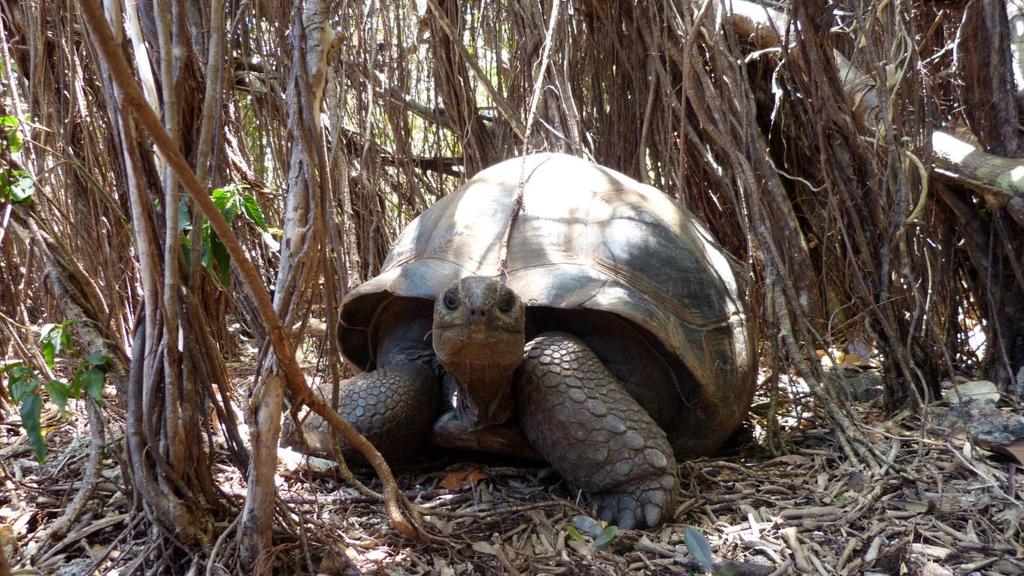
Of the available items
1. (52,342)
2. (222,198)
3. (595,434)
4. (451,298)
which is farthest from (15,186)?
(595,434)

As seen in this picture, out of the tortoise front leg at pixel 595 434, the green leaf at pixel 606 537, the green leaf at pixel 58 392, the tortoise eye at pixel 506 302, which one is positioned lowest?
the green leaf at pixel 606 537

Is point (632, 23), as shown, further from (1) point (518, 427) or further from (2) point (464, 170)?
(1) point (518, 427)

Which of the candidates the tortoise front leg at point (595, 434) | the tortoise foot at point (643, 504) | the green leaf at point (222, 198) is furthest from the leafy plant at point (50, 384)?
the tortoise foot at point (643, 504)

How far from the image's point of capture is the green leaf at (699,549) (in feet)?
6.97

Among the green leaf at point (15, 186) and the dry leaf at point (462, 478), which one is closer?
the green leaf at point (15, 186)

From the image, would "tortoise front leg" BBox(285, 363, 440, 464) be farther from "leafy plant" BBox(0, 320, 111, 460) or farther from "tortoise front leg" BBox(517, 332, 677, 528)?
"leafy plant" BBox(0, 320, 111, 460)

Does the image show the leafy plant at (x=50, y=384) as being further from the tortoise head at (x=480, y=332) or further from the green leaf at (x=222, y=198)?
the tortoise head at (x=480, y=332)

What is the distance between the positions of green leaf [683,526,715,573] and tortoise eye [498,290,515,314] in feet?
2.59

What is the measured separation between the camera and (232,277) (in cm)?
306

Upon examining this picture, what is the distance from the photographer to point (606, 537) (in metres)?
2.32

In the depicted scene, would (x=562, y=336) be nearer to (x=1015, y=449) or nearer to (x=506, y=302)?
(x=506, y=302)

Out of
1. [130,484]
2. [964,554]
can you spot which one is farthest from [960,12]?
[130,484]

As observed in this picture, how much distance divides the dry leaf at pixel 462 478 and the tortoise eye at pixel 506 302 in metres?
0.65

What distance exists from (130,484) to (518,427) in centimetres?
126
